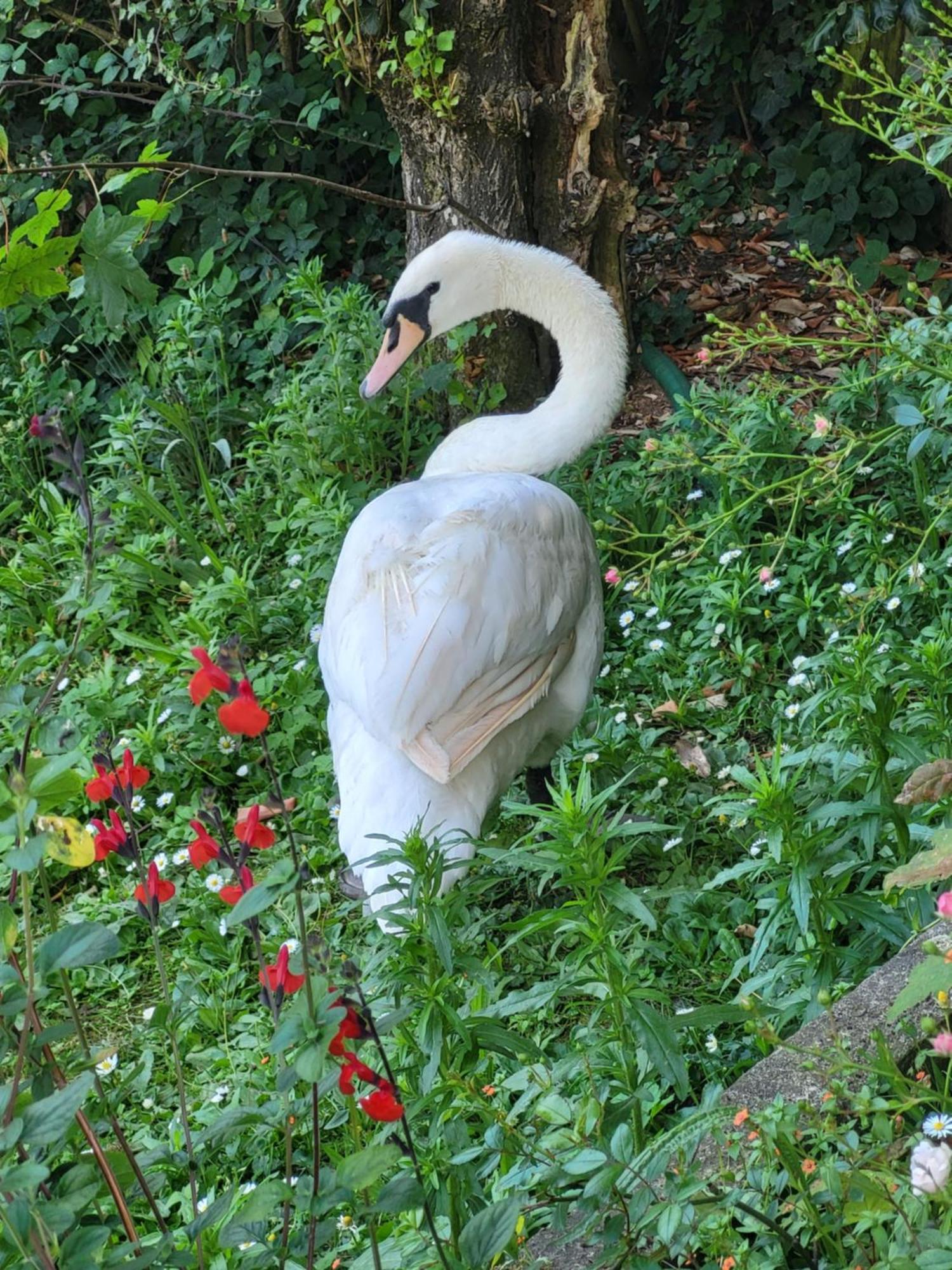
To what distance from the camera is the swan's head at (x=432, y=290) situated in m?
4.38

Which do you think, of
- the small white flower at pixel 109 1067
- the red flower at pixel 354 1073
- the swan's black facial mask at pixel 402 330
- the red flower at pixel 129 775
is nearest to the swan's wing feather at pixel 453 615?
the small white flower at pixel 109 1067

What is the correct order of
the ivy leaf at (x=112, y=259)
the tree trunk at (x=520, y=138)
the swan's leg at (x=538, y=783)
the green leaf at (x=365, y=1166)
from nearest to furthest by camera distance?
the green leaf at (x=365, y=1166) → the ivy leaf at (x=112, y=259) → the swan's leg at (x=538, y=783) → the tree trunk at (x=520, y=138)

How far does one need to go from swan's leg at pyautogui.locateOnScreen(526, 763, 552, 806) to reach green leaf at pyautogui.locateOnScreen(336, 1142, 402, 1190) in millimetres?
2575

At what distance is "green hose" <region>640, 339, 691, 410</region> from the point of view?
5520 millimetres

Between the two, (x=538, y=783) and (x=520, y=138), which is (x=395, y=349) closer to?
(x=520, y=138)

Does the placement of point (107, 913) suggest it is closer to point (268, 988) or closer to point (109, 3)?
point (268, 988)

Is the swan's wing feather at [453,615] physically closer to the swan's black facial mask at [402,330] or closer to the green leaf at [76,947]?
the swan's black facial mask at [402,330]

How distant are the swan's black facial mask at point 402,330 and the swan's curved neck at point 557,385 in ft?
0.83

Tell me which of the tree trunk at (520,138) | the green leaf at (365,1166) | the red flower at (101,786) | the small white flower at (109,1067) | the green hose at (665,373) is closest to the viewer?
the green leaf at (365,1166)

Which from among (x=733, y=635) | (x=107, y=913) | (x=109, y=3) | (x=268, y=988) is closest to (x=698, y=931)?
(x=733, y=635)

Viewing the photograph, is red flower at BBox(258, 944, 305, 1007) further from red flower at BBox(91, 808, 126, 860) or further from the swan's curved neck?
the swan's curved neck

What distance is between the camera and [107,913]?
3.78m

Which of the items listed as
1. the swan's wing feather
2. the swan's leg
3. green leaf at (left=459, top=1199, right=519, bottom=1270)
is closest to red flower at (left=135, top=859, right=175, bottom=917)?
green leaf at (left=459, top=1199, right=519, bottom=1270)

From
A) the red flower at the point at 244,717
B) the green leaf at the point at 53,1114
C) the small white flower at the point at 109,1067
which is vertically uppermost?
the red flower at the point at 244,717
